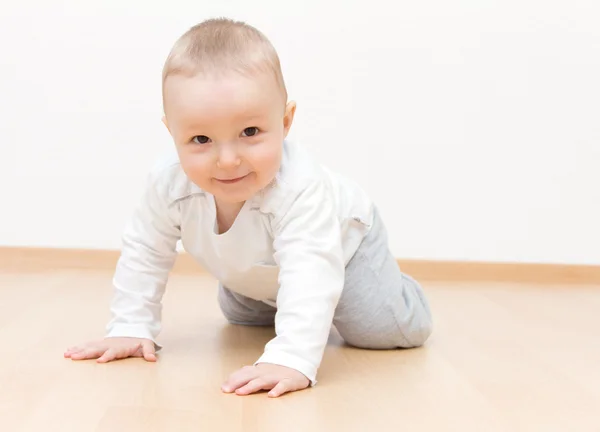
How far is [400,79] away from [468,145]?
0.27 m

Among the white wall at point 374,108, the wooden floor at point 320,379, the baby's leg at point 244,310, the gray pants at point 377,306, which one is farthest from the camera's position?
the white wall at point 374,108

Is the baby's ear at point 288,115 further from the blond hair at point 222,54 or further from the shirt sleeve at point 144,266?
the shirt sleeve at point 144,266

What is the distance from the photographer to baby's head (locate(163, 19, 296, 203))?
44.2 inches

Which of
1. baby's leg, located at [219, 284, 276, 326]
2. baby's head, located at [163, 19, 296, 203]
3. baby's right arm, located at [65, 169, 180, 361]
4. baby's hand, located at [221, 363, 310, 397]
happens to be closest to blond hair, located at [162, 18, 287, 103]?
baby's head, located at [163, 19, 296, 203]

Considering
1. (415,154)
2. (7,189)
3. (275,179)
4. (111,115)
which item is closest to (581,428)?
(275,179)

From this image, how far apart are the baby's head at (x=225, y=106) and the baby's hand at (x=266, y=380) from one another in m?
0.24

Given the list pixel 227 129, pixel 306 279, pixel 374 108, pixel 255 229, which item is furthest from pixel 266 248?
pixel 374 108

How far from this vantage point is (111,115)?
243 cm

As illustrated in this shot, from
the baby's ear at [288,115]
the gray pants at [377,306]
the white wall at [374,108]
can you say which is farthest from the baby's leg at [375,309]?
the white wall at [374,108]

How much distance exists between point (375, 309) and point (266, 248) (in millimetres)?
248

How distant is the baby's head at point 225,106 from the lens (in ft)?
3.68

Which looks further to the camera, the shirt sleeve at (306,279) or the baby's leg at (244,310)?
the baby's leg at (244,310)

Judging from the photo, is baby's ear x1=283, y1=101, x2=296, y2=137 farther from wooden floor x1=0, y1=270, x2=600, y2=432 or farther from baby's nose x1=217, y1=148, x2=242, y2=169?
wooden floor x1=0, y1=270, x2=600, y2=432

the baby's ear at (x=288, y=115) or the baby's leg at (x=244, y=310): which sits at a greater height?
the baby's ear at (x=288, y=115)
